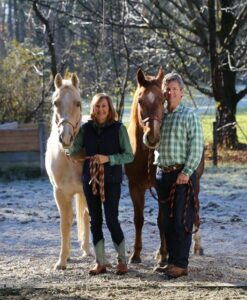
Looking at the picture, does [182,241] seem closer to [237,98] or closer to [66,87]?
[66,87]

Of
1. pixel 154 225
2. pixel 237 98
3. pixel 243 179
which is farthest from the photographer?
pixel 237 98

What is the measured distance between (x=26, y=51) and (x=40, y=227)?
26.3 ft

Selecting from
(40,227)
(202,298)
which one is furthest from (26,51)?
(202,298)

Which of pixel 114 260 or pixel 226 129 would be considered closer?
pixel 114 260

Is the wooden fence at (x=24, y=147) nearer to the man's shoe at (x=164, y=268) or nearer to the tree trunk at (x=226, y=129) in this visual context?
the tree trunk at (x=226, y=129)

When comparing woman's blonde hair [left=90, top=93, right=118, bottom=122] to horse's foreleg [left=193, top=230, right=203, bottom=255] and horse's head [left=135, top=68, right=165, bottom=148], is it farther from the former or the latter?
horse's foreleg [left=193, top=230, right=203, bottom=255]

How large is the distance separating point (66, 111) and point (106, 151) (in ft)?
1.61

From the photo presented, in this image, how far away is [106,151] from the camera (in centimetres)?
543

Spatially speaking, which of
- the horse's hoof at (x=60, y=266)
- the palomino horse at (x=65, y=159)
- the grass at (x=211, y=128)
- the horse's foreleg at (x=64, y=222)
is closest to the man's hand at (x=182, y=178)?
the palomino horse at (x=65, y=159)

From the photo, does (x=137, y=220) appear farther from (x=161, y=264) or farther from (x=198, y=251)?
(x=198, y=251)

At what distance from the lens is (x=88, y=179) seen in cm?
545

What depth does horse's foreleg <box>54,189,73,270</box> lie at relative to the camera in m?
5.91

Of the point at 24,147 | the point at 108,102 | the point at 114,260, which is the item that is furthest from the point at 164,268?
the point at 24,147

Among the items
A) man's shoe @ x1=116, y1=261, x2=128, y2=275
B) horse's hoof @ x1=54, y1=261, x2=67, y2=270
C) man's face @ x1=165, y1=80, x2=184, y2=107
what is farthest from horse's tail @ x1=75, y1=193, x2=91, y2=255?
man's face @ x1=165, y1=80, x2=184, y2=107
